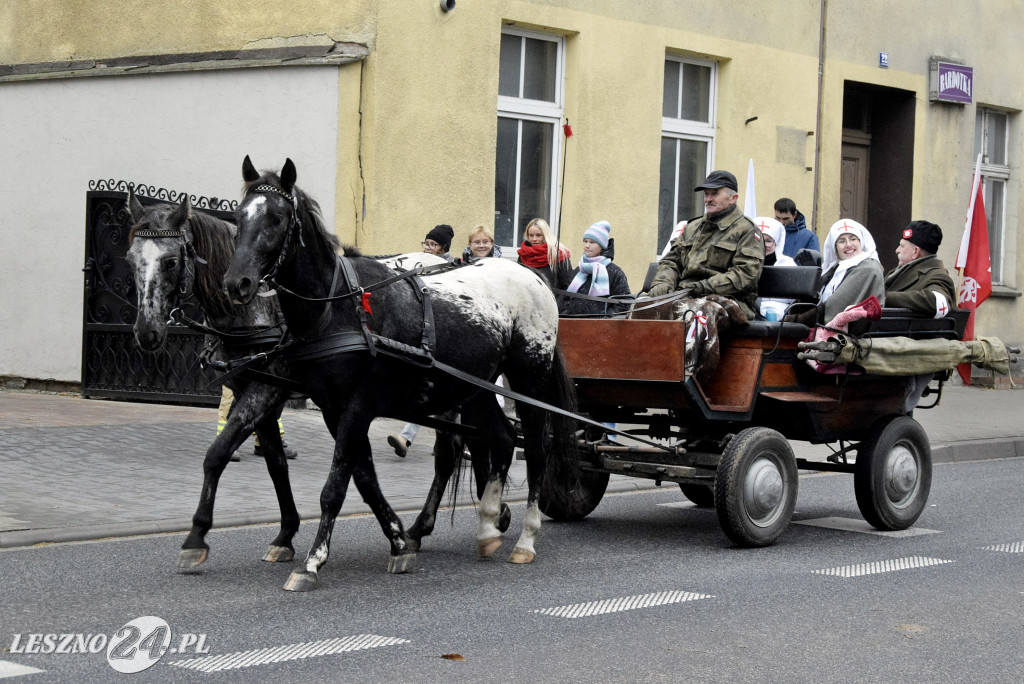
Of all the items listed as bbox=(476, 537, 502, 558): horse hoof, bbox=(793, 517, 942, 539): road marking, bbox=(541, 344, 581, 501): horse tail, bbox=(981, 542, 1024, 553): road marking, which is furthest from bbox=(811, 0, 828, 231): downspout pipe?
bbox=(476, 537, 502, 558): horse hoof

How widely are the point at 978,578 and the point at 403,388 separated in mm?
3157

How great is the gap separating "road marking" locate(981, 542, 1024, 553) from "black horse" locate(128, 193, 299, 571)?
4067 millimetres

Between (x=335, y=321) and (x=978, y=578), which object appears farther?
(x=978, y=578)

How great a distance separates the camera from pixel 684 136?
16.2 meters

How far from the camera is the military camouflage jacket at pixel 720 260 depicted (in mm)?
7984

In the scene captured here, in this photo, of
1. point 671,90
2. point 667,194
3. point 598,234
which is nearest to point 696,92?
point 671,90

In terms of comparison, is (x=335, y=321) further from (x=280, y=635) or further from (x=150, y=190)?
(x=150, y=190)

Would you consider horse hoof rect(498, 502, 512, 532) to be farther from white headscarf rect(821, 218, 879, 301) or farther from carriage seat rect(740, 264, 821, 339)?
white headscarf rect(821, 218, 879, 301)

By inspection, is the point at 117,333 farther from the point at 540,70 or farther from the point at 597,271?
the point at 597,271

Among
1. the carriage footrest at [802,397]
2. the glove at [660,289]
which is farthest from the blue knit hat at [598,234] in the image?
the carriage footrest at [802,397]

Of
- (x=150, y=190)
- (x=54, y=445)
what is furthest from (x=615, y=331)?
(x=150, y=190)

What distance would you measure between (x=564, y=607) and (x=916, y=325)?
3641 millimetres

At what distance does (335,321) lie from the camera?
6375mm

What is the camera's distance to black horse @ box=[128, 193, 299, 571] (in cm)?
645
